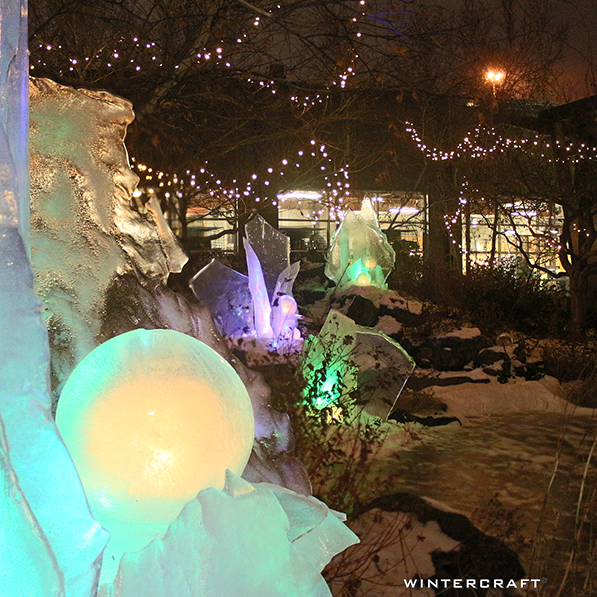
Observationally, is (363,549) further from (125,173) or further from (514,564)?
(125,173)

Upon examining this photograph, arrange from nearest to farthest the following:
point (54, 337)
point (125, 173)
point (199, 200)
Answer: point (54, 337) < point (125, 173) < point (199, 200)

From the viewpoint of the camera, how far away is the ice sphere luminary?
1535 mm

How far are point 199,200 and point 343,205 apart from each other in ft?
13.5

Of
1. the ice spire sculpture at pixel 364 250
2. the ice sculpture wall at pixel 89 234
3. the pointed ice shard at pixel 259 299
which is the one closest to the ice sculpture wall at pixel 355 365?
the pointed ice shard at pixel 259 299

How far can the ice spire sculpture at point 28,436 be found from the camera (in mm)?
1020

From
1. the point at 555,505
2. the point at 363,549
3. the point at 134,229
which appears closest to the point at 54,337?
the point at 134,229

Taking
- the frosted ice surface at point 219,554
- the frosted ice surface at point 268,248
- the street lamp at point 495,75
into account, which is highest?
the street lamp at point 495,75

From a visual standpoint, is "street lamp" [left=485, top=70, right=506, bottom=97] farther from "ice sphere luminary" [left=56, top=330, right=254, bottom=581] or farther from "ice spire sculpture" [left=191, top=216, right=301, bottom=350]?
"ice sphere luminary" [left=56, top=330, right=254, bottom=581]

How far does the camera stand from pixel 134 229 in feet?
7.66

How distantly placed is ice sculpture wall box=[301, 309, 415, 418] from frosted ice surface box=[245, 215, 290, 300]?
2.89 m

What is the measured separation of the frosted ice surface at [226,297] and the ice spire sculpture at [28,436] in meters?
7.31

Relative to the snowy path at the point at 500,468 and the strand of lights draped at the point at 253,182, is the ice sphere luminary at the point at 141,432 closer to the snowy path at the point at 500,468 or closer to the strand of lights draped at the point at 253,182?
the snowy path at the point at 500,468

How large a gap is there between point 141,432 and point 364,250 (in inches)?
458

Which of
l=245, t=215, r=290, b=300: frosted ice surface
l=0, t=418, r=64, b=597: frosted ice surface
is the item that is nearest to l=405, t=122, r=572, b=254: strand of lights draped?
l=245, t=215, r=290, b=300: frosted ice surface
